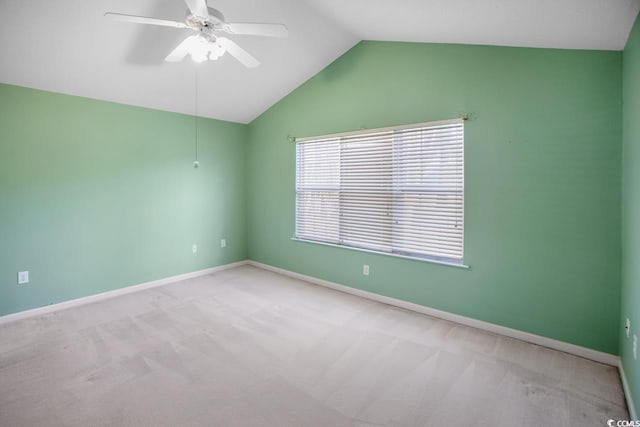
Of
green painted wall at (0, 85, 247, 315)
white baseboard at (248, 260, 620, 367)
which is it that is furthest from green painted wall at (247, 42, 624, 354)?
green painted wall at (0, 85, 247, 315)

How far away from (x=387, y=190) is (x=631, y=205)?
6.42 feet

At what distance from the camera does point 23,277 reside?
10.3 feet

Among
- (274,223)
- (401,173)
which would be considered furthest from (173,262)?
(401,173)

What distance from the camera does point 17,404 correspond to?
6.21 feet

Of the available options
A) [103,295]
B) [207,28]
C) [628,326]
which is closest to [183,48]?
[207,28]

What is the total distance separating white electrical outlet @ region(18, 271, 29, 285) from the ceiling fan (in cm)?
266

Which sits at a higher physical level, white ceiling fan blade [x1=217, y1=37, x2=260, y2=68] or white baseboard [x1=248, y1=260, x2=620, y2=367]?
white ceiling fan blade [x1=217, y1=37, x2=260, y2=68]

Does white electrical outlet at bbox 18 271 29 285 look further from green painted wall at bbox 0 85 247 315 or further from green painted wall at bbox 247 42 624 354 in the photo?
green painted wall at bbox 247 42 624 354

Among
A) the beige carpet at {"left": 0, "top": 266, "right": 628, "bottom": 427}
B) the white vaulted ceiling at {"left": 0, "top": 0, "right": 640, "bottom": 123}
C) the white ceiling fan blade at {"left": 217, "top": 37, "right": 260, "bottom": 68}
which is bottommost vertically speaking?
the beige carpet at {"left": 0, "top": 266, "right": 628, "bottom": 427}

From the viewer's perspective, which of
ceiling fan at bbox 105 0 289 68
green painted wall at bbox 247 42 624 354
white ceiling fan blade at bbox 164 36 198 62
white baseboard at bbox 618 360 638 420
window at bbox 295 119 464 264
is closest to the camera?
white baseboard at bbox 618 360 638 420

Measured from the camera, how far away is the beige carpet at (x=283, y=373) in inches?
71.8

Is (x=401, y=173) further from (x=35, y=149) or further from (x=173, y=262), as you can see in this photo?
(x=35, y=149)

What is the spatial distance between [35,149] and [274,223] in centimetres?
284

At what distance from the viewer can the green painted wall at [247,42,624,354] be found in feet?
7.64
